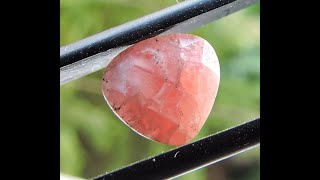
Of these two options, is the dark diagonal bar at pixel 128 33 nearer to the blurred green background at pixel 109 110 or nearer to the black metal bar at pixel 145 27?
the black metal bar at pixel 145 27

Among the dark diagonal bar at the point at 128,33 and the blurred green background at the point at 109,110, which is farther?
the blurred green background at the point at 109,110

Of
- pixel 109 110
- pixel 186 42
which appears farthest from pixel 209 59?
pixel 109 110

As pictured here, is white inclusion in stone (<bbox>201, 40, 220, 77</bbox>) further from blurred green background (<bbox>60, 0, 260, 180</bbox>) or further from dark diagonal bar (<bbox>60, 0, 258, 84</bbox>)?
blurred green background (<bbox>60, 0, 260, 180</bbox>)

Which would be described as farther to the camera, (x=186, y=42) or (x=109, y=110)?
(x=109, y=110)

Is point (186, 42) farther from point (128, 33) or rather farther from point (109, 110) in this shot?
point (109, 110)

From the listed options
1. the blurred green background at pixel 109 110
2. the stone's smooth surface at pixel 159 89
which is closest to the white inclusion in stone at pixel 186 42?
the stone's smooth surface at pixel 159 89

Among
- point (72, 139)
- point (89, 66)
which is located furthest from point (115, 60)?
point (72, 139)

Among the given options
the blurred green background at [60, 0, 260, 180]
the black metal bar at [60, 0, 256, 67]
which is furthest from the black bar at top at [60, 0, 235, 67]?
the blurred green background at [60, 0, 260, 180]
